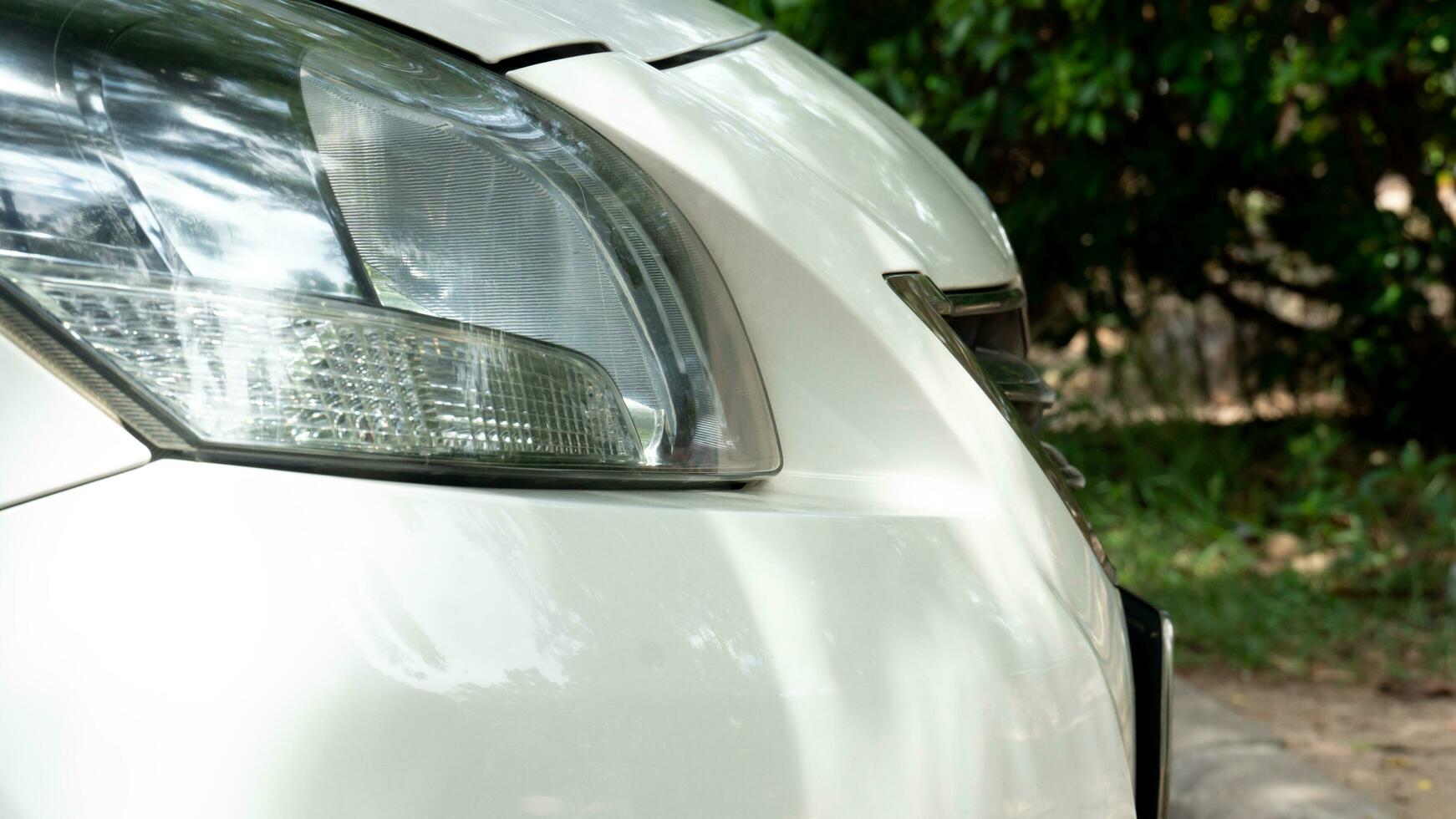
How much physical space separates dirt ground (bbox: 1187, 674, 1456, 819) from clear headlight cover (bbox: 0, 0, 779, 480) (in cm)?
207

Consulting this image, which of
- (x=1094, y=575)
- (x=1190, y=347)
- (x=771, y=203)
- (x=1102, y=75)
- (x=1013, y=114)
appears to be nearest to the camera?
(x=771, y=203)

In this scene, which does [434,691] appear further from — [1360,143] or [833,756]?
[1360,143]

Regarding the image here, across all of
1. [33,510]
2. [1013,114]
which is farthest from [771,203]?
[1013,114]

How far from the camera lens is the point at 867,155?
Result: 1.18 metres

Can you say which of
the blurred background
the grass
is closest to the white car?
the blurred background

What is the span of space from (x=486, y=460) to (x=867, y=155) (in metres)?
0.55

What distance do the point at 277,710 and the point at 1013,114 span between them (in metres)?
3.36

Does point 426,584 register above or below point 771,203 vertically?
below

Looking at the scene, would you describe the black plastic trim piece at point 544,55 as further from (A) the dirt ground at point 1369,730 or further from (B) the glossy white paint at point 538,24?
(A) the dirt ground at point 1369,730

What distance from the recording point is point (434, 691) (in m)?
0.68

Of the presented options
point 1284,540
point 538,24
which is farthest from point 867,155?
point 1284,540

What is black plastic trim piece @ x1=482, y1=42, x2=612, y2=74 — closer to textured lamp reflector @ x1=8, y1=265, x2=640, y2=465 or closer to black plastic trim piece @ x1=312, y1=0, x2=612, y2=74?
black plastic trim piece @ x1=312, y1=0, x2=612, y2=74

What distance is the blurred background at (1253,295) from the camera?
3.09 metres

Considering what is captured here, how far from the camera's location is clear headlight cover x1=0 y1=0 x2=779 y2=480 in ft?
2.40
